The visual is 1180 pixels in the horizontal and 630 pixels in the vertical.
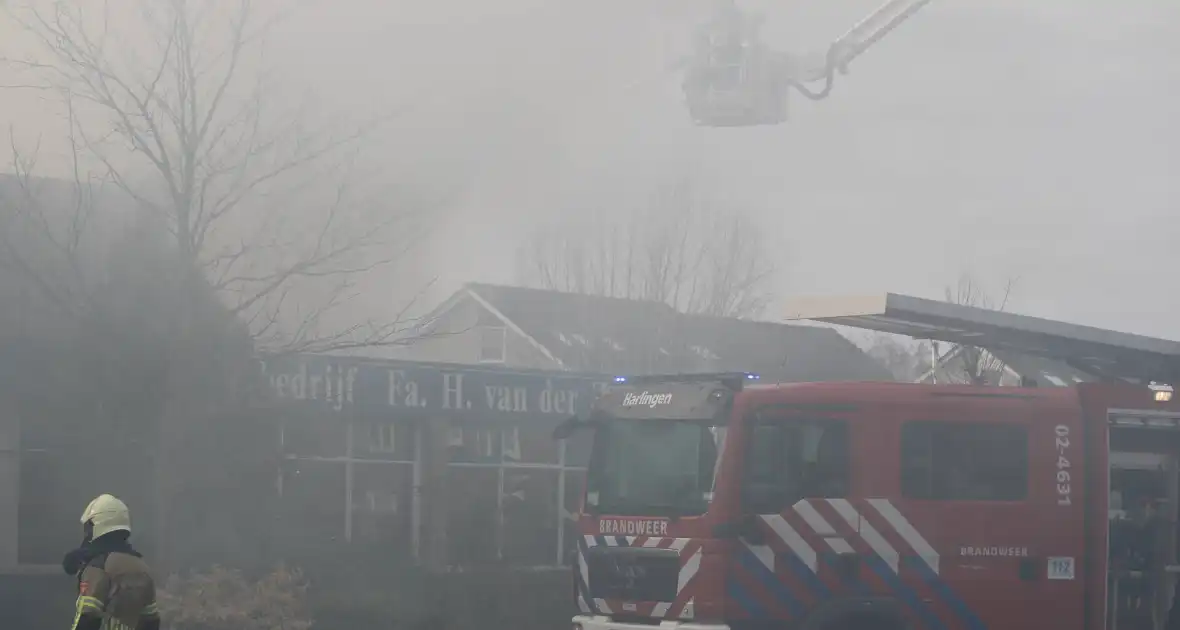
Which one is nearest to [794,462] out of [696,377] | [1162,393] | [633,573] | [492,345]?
[696,377]

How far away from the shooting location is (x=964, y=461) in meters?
10.6

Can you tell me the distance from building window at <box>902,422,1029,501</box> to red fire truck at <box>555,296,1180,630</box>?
0.01m

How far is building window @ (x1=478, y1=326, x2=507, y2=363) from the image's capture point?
2878 centimetres

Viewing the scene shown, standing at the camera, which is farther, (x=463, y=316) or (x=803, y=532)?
(x=463, y=316)

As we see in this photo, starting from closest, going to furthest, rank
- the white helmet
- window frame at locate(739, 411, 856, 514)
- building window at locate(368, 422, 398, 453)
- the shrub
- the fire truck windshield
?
the white helmet < window frame at locate(739, 411, 856, 514) < the fire truck windshield < the shrub < building window at locate(368, 422, 398, 453)

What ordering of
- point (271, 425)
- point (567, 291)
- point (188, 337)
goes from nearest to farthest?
point (188, 337) < point (271, 425) < point (567, 291)

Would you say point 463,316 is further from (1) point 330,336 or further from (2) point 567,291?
(2) point 567,291

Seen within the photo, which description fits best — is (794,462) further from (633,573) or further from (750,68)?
(750,68)

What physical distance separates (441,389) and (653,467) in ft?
35.8

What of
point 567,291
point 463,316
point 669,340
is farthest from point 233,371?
point 567,291

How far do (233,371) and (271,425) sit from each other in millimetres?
1459

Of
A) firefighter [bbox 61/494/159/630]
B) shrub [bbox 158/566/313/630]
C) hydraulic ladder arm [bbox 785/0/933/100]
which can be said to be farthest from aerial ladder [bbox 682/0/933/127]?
firefighter [bbox 61/494/159/630]

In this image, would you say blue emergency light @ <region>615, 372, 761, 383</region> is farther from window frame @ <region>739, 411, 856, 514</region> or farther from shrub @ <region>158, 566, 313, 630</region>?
shrub @ <region>158, 566, 313, 630</region>

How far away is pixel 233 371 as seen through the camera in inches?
551
